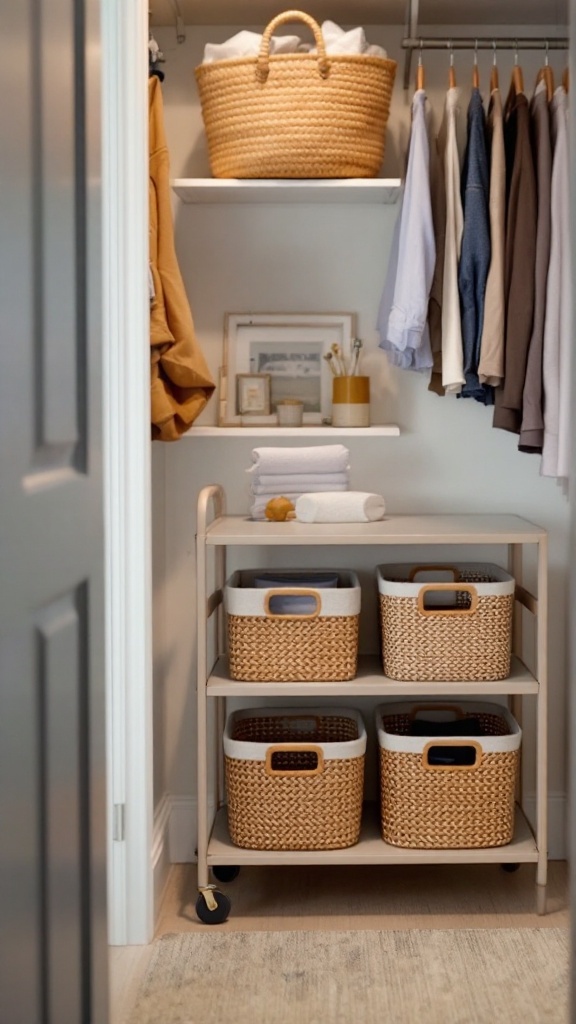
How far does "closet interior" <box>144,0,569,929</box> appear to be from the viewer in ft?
10.4

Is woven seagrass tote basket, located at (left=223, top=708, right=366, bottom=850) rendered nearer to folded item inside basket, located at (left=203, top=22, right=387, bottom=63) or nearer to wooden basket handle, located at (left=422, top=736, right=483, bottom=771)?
wooden basket handle, located at (left=422, top=736, right=483, bottom=771)

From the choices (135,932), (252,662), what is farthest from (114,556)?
(135,932)

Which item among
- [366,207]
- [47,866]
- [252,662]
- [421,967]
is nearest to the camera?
[47,866]

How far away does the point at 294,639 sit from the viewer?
9.20 feet

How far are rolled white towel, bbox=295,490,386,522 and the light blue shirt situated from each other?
0.39m

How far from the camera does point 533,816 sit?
10.9 feet

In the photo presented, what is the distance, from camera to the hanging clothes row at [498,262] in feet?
9.36

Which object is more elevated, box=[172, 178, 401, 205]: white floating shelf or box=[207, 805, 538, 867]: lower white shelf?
box=[172, 178, 401, 205]: white floating shelf

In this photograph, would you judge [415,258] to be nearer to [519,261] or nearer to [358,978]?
Answer: [519,261]

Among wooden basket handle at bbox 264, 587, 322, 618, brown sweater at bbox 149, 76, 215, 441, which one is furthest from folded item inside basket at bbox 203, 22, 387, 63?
wooden basket handle at bbox 264, 587, 322, 618

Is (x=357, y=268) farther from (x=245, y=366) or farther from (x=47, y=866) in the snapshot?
(x=47, y=866)

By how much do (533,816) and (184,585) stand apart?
47.3 inches

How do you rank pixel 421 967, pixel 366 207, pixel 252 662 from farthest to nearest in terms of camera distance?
pixel 366 207, pixel 252 662, pixel 421 967

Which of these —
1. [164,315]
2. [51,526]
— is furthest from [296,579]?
[51,526]
